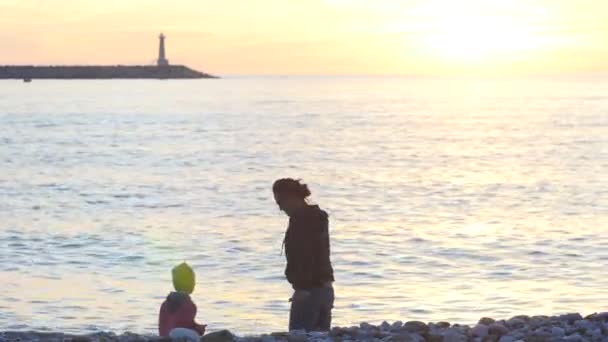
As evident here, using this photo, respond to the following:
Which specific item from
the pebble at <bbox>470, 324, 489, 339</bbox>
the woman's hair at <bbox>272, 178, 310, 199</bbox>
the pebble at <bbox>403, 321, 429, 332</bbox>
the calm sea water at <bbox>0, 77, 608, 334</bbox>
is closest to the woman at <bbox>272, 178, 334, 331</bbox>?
the woman's hair at <bbox>272, 178, 310, 199</bbox>

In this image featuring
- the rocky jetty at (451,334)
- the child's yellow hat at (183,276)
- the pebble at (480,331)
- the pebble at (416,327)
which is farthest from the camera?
the child's yellow hat at (183,276)

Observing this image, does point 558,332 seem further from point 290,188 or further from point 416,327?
point 290,188

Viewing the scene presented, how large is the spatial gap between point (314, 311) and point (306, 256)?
0.48 metres

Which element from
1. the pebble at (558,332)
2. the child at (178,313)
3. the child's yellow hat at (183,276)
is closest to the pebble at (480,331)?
the pebble at (558,332)

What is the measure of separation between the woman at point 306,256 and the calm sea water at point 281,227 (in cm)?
474

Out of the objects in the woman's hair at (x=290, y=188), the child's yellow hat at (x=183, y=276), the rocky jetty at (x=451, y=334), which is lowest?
the rocky jetty at (x=451, y=334)

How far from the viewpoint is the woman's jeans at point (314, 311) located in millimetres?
8867

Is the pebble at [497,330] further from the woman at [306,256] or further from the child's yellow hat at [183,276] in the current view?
the child's yellow hat at [183,276]

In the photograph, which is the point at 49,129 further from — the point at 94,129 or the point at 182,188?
the point at 182,188

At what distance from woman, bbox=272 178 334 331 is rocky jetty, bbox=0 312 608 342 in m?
0.38

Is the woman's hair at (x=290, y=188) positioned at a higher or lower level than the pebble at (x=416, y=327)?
higher

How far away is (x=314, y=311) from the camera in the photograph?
8898mm

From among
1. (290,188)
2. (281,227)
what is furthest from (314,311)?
(281,227)

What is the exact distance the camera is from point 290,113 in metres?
92.9
